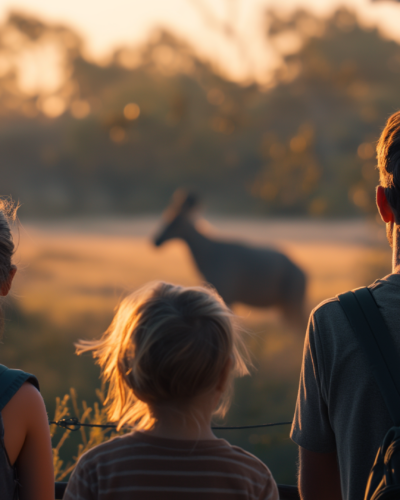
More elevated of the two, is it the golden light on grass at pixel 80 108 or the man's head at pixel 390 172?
the golden light on grass at pixel 80 108

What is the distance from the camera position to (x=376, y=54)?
18000 millimetres

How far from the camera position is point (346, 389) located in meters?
0.83

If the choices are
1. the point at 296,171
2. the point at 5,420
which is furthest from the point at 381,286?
the point at 296,171

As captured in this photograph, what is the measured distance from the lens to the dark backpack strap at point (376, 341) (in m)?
0.76

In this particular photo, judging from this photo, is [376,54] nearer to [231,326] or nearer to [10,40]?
[10,40]

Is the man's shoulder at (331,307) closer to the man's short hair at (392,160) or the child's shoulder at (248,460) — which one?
the man's short hair at (392,160)

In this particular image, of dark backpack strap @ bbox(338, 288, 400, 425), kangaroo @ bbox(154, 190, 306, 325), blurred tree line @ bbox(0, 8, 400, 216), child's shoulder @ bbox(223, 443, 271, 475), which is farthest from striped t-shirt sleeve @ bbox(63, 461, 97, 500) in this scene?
blurred tree line @ bbox(0, 8, 400, 216)

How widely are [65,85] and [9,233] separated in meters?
24.5

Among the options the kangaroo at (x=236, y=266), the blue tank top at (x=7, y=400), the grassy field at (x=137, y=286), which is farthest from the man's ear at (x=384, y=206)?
the kangaroo at (x=236, y=266)

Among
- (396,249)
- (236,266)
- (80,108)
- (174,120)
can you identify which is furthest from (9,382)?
(80,108)

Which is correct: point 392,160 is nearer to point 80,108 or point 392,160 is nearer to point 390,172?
point 390,172

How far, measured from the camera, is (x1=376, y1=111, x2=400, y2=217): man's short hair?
868 mm

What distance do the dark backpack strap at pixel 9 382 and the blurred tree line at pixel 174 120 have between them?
1432 centimetres

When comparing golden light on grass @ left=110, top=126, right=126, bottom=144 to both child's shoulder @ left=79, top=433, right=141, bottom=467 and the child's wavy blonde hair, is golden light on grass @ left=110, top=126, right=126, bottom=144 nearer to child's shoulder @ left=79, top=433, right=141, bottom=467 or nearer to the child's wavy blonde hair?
the child's wavy blonde hair
